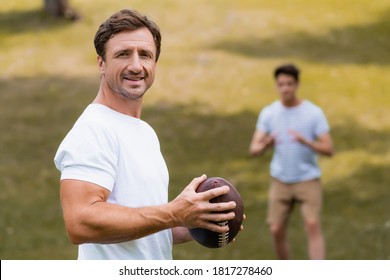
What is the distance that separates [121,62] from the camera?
173 inches

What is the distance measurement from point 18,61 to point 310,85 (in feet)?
28.1

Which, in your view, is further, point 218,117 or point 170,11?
point 170,11

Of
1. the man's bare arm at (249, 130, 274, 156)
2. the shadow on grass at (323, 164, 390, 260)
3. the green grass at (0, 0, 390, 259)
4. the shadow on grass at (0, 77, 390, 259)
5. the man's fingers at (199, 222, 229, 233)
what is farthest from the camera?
the green grass at (0, 0, 390, 259)

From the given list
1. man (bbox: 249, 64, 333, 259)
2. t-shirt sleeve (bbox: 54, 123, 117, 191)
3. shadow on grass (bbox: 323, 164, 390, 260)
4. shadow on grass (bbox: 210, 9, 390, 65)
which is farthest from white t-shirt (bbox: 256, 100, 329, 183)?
shadow on grass (bbox: 210, 9, 390, 65)

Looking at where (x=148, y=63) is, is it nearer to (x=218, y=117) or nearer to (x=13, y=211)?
(x=13, y=211)

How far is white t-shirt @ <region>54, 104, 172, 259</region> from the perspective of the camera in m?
4.15

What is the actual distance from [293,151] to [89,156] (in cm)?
665

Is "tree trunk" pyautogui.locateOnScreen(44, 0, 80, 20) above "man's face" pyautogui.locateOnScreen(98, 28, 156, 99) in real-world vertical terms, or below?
above

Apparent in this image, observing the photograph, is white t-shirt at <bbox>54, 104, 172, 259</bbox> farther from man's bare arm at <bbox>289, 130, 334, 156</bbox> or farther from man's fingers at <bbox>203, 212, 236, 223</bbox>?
man's bare arm at <bbox>289, 130, 334, 156</bbox>

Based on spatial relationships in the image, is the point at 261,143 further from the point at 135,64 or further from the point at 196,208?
the point at 196,208

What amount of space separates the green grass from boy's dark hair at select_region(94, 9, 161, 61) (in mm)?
7815

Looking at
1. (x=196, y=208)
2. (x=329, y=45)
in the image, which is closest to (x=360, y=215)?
(x=196, y=208)

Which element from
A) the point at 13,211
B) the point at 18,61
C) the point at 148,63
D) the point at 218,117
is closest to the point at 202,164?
the point at 218,117
